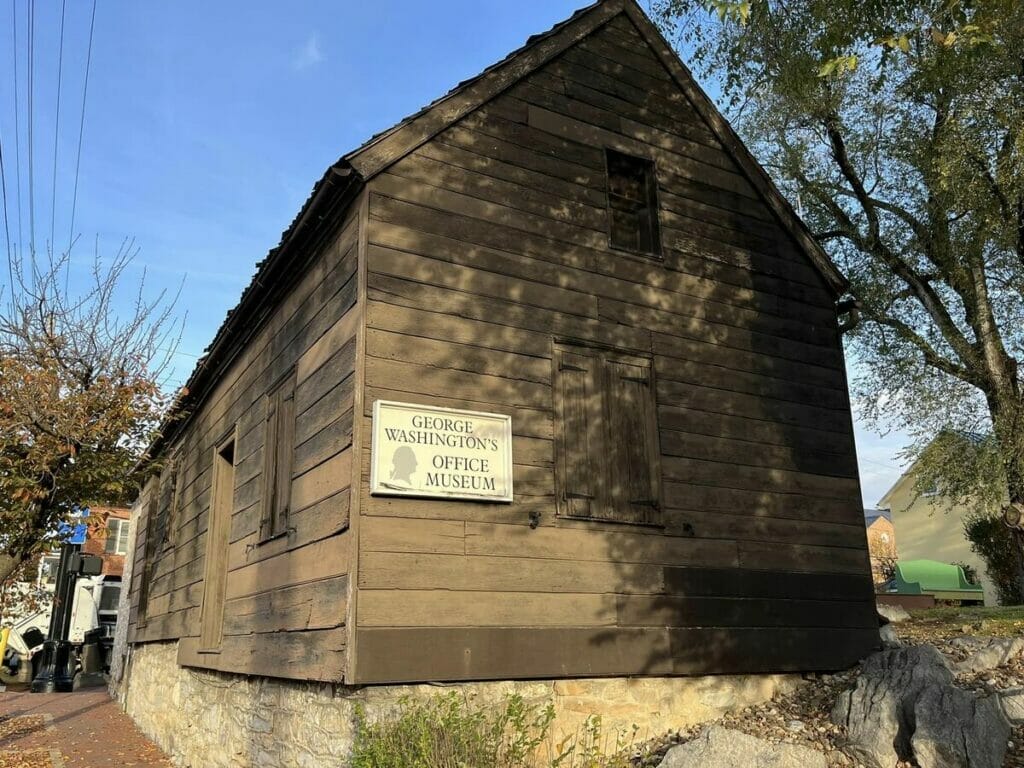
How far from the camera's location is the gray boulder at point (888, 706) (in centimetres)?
594

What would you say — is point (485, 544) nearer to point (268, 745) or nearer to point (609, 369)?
point (609, 369)

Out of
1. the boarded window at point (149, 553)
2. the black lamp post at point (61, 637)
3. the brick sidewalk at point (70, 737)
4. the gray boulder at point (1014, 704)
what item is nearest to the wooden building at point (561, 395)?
the gray boulder at point (1014, 704)

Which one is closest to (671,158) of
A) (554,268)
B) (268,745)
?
(554,268)

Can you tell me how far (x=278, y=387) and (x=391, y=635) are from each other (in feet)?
11.3

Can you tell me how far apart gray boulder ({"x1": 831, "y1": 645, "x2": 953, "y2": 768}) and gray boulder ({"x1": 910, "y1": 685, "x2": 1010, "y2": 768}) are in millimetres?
163

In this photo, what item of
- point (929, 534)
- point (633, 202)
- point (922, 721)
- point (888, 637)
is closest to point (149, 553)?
point (633, 202)

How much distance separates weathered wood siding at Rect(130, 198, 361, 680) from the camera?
20.6 feet

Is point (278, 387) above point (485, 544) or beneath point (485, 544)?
above

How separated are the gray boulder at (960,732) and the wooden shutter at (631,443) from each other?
246 centimetres

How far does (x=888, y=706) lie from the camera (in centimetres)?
616

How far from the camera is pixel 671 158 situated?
887 centimetres

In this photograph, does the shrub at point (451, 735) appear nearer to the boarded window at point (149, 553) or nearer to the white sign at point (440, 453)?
the white sign at point (440, 453)

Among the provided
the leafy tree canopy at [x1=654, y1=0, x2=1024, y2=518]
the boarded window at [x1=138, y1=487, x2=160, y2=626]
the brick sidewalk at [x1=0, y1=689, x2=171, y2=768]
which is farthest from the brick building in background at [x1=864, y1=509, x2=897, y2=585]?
the brick sidewalk at [x1=0, y1=689, x2=171, y2=768]

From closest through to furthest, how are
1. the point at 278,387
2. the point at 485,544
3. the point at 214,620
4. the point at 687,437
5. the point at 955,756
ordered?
the point at 955,756 → the point at 485,544 → the point at 687,437 → the point at 278,387 → the point at 214,620
